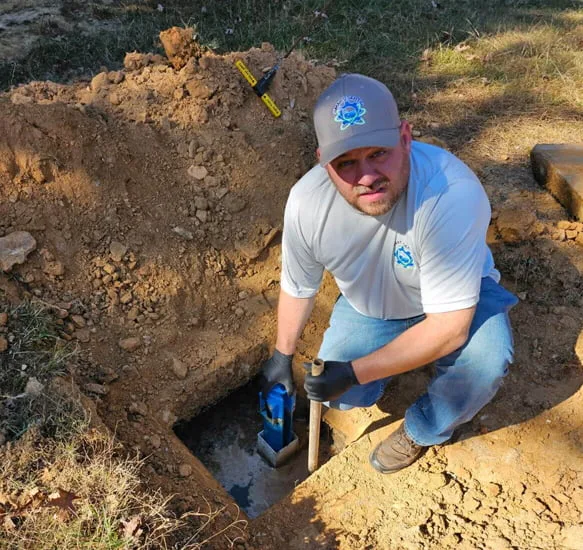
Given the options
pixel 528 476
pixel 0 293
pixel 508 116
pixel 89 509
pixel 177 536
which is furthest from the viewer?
pixel 508 116

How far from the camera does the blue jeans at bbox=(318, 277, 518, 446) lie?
238cm

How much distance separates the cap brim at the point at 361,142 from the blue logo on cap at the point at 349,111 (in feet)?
0.17

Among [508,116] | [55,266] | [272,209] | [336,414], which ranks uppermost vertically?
[55,266]

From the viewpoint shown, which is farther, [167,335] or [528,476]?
[167,335]

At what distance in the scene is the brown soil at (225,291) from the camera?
2508 mm

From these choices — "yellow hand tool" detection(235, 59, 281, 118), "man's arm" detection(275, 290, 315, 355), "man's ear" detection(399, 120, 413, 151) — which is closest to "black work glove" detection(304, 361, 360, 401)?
"man's arm" detection(275, 290, 315, 355)

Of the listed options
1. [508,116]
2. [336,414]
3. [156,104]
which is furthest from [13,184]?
[508,116]

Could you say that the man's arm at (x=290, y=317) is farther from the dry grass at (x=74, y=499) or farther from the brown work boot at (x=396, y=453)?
the dry grass at (x=74, y=499)

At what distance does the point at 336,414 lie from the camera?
10.3 ft

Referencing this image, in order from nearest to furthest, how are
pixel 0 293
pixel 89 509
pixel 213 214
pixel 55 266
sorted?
1. pixel 89 509
2. pixel 0 293
3. pixel 55 266
4. pixel 213 214

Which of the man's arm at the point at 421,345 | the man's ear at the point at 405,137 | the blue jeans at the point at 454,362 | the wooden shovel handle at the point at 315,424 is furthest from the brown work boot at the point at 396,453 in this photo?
the man's ear at the point at 405,137

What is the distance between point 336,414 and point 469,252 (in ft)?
4.49

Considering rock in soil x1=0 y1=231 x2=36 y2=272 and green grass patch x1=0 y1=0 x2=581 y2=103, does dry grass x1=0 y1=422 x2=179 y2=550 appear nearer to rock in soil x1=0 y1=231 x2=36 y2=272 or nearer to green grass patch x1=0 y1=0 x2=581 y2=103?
rock in soil x1=0 y1=231 x2=36 y2=272

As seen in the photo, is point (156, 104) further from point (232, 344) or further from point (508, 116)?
point (508, 116)
